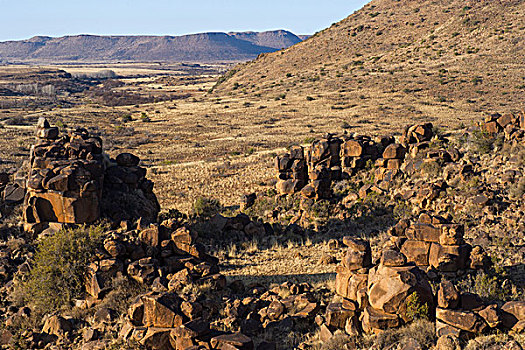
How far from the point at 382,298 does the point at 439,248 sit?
169 inches

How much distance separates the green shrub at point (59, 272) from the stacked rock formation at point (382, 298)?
23.7 feet

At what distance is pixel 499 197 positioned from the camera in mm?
18375

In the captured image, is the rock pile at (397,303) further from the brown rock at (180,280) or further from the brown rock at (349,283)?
the brown rock at (180,280)

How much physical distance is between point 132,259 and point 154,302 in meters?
3.68

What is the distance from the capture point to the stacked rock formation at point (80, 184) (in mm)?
16672

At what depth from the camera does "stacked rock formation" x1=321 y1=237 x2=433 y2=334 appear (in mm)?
10008

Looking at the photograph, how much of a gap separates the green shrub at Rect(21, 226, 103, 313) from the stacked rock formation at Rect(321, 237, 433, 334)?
722cm

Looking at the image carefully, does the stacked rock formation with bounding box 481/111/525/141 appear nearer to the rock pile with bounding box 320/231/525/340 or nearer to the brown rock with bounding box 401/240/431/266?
the brown rock with bounding box 401/240/431/266

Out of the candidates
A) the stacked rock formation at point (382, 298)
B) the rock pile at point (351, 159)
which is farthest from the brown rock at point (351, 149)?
the stacked rock formation at point (382, 298)

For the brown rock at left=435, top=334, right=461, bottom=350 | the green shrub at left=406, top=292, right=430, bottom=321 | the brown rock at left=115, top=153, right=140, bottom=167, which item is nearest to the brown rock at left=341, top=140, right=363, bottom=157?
the brown rock at left=115, top=153, right=140, bottom=167

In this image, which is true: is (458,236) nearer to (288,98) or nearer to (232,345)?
(232,345)

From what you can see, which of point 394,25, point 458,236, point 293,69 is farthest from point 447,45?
point 458,236

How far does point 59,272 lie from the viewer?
13.0 m

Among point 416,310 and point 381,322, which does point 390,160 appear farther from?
point 381,322
